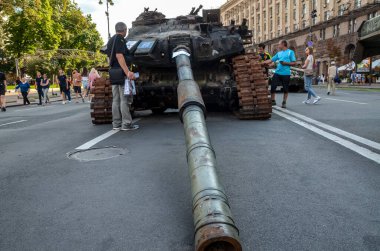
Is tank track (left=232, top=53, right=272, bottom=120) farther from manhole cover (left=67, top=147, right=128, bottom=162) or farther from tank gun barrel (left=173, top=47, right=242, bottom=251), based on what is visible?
tank gun barrel (left=173, top=47, right=242, bottom=251)

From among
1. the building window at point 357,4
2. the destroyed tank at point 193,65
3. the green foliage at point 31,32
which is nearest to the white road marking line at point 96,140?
the destroyed tank at point 193,65

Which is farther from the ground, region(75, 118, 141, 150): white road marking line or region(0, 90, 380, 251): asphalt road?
region(75, 118, 141, 150): white road marking line

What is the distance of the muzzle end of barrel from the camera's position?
2125 mm

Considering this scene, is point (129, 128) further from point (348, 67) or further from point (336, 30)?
point (336, 30)

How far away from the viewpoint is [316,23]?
53250 mm

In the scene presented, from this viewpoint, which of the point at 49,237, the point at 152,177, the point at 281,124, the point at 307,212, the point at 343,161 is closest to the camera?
the point at 49,237

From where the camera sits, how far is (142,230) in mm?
2723

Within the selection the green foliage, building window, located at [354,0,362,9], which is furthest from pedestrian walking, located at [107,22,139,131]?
building window, located at [354,0,362,9]

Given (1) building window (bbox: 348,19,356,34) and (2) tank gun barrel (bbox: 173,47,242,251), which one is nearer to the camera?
(2) tank gun barrel (bbox: 173,47,242,251)

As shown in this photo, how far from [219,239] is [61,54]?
4149 cm

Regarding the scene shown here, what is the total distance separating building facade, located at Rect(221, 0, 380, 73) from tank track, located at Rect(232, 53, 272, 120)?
26.2 metres

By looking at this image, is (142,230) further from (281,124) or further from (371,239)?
(281,124)

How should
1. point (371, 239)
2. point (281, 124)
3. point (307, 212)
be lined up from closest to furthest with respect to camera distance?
1. point (371, 239)
2. point (307, 212)
3. point (281, 124)

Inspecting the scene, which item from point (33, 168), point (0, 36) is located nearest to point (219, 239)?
point (33, 168)
